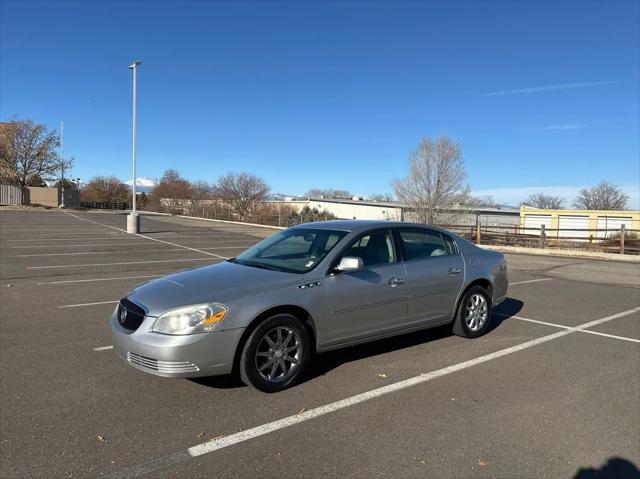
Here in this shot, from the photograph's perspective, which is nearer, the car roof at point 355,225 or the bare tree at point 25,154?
the car roof at point 355,225

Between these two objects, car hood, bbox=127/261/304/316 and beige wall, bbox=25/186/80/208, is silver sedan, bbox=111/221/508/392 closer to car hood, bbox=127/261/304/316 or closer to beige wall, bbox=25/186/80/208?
car hood, bbox=127/261/304/316

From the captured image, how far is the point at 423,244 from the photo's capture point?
19.2 feet

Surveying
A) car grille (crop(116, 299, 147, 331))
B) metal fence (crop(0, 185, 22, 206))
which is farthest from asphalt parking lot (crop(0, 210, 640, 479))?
metal fence (crop(0, 185, 22, 206))

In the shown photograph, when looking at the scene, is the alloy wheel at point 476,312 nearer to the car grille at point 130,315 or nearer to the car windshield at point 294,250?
the car windshield at point 294,250

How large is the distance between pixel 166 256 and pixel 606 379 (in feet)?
43.7

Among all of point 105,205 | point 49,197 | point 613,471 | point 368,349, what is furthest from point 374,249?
point 105,205

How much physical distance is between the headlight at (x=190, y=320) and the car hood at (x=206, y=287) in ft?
→ 0.18

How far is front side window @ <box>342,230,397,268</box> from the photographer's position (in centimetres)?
515

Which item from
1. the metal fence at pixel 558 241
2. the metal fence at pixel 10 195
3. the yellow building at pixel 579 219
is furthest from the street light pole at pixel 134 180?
the yellow building at pixel 579 219

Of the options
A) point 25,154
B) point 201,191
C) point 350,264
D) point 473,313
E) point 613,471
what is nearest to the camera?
point 613,471

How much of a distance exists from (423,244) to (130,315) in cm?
334

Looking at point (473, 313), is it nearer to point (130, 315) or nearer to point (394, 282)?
point (394, 282)

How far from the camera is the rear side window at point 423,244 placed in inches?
222

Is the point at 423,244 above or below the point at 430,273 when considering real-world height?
above
